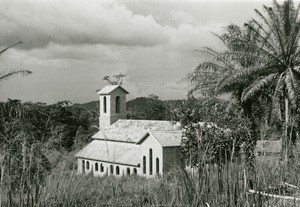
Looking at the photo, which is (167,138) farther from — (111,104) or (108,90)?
(108,90)

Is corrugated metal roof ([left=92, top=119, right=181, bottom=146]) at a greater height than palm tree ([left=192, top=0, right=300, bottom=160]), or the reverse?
palm tree ([left=192, top=0, right=300, bottom=160])

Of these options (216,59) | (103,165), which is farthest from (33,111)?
(103,165)

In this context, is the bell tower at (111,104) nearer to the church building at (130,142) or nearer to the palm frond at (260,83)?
the church building at (130,142)

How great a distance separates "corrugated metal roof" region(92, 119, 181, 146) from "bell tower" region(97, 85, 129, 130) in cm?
282

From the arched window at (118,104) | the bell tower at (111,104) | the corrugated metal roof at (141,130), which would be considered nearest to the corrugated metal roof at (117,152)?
the corrugated metal roof at (141,130)

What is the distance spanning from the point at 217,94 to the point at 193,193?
16065 millimetres

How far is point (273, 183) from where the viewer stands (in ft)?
12.3

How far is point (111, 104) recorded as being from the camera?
143 ft

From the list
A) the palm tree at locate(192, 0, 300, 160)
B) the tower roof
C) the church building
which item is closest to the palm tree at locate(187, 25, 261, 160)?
the palm tree at locate(192, 0, 300, 160)

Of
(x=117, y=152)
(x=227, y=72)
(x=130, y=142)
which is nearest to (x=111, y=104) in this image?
(x=117, y=152)

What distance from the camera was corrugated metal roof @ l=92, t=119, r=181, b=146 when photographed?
30606mm

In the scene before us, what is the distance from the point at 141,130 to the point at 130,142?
1.83 m

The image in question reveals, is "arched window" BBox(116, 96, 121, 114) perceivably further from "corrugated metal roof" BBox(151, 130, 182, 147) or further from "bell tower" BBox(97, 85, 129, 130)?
"corrugated metal roof" BBox(151, 130, 182, 147)

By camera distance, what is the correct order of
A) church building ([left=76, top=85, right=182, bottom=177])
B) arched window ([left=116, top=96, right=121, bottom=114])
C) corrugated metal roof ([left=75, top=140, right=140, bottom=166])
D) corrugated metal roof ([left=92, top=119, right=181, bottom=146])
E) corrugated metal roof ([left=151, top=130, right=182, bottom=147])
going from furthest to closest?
arched window ([left=116, top=96, right=121, bottom=114]) < corrugated metal roof ([left=75, top=140, right=140, bottom=166]) < corrugated metal roof ([left=92, top=119, right=181, bottom=146]) < church building ([left=76, top=85, right=182, bottom=177]) < corrugated metal roof ([left=151, top=130, right=182, bottom=147])
